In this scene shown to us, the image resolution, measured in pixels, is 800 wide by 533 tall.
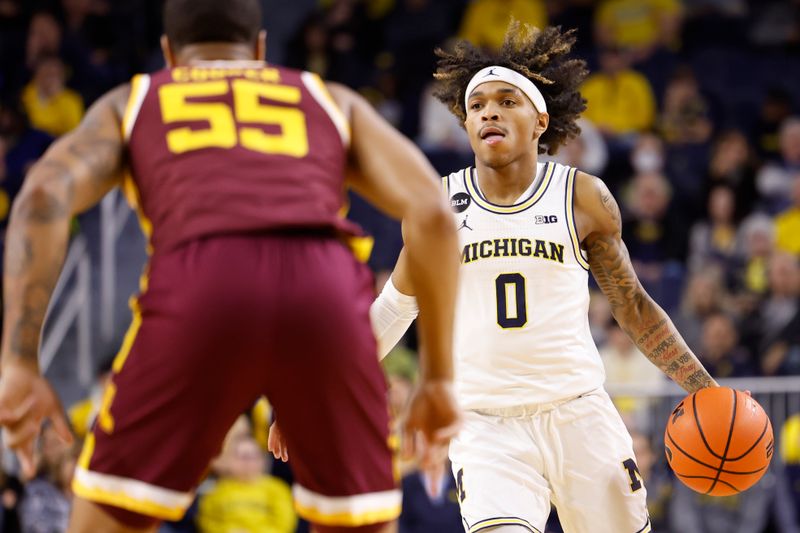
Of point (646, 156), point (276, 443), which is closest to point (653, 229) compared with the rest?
point (646, 156)

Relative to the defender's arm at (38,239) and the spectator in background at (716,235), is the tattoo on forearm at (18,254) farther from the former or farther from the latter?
the spectator in background at (716,235)

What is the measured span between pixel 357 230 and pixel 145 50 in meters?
10.3

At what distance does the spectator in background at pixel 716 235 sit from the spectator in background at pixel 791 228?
420 mm

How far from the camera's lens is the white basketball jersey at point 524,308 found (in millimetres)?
5266

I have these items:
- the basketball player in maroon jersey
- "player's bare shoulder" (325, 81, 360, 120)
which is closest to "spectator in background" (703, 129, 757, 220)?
"player's bare shoulder" (325, 81, 360, 120)

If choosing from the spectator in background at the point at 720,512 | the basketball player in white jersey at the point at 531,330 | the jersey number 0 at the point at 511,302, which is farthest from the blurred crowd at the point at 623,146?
the jersey number 0 at the point at 511,302

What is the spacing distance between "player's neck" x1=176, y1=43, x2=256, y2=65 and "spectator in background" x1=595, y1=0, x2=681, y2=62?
412 inches

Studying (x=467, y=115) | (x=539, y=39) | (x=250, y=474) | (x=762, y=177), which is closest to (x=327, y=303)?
(x=467, y=115)

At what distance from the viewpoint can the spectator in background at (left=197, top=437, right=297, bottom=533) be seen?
28.8ft

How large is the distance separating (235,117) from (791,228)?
360 inches

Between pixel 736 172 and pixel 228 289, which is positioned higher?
pixel 228 289

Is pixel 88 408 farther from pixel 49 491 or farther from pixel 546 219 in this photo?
pixel 546 219

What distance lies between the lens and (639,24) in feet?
46.0

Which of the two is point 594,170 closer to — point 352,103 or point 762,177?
point 762,177
